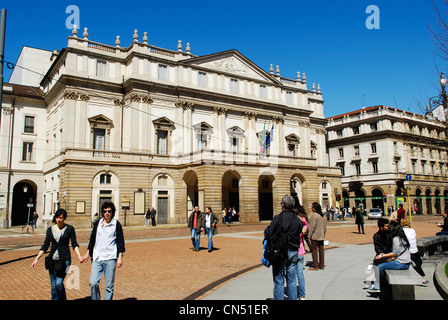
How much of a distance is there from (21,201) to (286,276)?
4400cm

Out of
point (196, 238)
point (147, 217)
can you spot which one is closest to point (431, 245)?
point (196, 238)

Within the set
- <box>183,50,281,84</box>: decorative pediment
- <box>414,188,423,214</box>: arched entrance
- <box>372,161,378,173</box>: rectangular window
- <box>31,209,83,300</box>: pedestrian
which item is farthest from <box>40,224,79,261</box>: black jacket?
<box>414,188,423,214</box>: arched entrance

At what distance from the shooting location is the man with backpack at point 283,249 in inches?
251

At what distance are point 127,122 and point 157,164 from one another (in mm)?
5306

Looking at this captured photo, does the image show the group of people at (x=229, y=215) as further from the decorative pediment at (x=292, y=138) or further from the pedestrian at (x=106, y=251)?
the pedestrian at (x=106, y=251)

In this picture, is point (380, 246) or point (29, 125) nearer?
point (380, 246)

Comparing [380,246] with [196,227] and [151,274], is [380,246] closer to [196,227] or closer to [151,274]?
[151,274]

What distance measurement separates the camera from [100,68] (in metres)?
37.0

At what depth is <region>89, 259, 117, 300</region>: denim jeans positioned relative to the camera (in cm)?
623

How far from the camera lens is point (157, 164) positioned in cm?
3734

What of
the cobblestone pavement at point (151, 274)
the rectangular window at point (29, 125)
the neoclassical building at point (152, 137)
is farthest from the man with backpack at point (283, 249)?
the rectangular window at point (29, 125)

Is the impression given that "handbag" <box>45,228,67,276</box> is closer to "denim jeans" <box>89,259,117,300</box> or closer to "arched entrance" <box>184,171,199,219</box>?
"denim jeans" <box>89,259,117,300</box>
